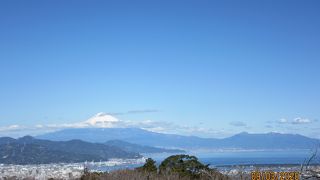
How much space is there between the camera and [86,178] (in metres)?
21.8

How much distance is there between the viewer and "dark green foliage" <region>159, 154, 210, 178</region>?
21656mm

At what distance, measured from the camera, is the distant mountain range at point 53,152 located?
10738cm

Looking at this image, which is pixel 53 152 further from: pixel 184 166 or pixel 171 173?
pixel 171 173

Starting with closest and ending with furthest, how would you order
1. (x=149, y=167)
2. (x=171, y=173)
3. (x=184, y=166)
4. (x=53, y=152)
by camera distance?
(x=171, y=173) → (x=184, y=166) → (x=149, y=167) → (x=53, y=152)

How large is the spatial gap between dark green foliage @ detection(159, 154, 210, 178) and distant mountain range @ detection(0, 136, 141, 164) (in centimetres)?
7701

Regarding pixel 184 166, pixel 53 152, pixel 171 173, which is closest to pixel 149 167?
pixel 184 166

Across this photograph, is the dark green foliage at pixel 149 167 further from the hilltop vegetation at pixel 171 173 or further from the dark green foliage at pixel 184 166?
the dark green foliage at pixel 184 166

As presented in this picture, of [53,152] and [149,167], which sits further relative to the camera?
[53,152]

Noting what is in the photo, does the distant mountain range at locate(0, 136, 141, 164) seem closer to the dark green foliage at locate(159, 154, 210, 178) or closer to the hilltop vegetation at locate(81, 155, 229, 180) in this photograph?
the dark green foliage at locate(159, 154, 210, 178)

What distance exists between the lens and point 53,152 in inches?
4604

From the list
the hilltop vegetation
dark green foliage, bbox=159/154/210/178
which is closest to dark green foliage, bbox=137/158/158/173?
the hilltop vegetation

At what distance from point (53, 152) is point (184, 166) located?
98.5 m

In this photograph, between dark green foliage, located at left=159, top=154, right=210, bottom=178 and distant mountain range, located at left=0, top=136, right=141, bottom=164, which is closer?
dark green foliage, located at left=159, top=154, right=210, bottom=178

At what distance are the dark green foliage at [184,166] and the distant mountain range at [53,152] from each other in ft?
253
